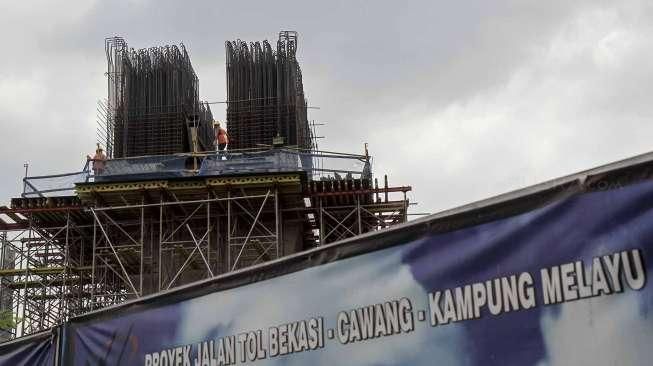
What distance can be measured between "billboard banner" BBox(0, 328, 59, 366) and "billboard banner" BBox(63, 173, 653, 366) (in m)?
1.18

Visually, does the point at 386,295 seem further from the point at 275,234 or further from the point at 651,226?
the point at 275,234

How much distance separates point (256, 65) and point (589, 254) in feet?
88.0

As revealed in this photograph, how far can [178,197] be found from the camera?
24.8m

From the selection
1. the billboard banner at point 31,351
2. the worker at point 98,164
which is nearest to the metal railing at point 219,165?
the worker at point 98,164

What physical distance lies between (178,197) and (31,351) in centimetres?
1906

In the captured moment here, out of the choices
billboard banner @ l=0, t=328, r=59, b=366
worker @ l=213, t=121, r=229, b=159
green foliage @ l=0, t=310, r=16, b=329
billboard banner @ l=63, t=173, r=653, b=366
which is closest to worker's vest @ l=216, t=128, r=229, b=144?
worker @ l=213, t=121, r=229, b=159

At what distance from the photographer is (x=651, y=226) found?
2760 mm

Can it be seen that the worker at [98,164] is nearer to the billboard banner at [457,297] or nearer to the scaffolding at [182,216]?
the scaffolding at [182,216]

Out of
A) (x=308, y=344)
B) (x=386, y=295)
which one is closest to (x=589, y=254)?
(x=386, y=295)

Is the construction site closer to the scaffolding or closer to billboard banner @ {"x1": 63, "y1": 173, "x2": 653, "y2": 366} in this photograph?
the scaffolding

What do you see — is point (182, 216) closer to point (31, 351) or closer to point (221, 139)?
point (221, 139)

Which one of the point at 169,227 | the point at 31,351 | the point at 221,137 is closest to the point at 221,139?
the point at 221,137

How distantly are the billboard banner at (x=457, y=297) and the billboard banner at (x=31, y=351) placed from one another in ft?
3.86

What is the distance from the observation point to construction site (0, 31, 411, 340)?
2445cm
